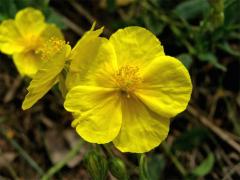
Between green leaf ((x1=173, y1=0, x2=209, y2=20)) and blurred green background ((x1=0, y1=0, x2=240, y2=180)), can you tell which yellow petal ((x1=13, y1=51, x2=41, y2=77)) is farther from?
green leaf ((x1=173, y1=0, x2=209, y2=20))

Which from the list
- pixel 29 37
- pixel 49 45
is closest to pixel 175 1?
pixel 29 37

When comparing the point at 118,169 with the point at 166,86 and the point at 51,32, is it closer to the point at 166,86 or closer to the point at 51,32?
the point at 166,86

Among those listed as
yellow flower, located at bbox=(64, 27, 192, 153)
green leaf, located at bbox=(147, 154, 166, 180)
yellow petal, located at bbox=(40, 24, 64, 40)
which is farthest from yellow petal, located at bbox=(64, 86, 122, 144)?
green leaf, located at bbox=(147, 154, 166, 180)

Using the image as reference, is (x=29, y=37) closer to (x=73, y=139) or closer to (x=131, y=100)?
(x=73, y=139)

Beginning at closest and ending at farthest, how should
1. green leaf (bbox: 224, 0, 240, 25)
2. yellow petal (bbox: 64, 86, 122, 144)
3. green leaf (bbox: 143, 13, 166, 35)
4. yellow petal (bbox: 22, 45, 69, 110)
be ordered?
yellow petal (bbox: 22, 45, 69, 110) < yellow petal (bbox: 64, 86, 122, 144) < green leaf (bbox: 224, 0, 240, 25) < green leaf (bbox: 143, 13, 166, 35)

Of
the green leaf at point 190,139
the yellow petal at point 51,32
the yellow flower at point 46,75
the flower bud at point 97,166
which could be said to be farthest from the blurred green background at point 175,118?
the yellow flower at point 46,75

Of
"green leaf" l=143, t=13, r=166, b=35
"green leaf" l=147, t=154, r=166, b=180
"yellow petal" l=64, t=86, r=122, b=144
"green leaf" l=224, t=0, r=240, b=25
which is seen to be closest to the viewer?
"yellow petal" l=64, t=86, r=122, b=144

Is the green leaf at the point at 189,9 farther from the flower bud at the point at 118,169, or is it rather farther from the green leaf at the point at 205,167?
the flower bud at the point at 118,169
